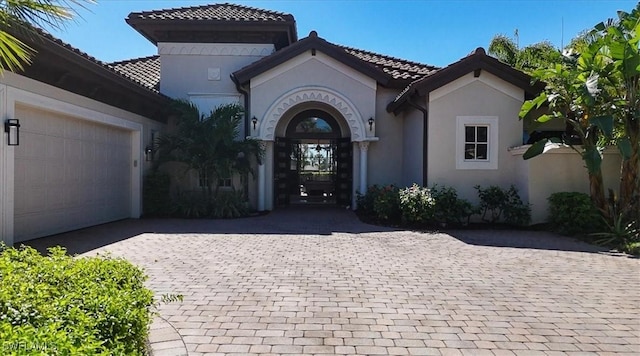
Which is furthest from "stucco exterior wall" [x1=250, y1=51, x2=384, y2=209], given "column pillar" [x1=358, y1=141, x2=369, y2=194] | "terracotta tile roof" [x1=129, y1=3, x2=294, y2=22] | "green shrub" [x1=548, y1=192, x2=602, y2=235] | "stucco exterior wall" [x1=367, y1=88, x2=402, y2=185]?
"green shrub" [x1=548, y1=192, x2=602, y2=235]

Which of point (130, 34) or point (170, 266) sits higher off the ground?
point (130, 34)

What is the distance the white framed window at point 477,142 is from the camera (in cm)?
1158

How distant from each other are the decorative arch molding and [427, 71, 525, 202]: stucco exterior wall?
9.55 feet

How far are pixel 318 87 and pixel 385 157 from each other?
3378 millimetres

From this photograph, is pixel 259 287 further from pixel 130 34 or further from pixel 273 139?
pixel 130 34

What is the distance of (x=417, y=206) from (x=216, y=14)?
10395 millimetres

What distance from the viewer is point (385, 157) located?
14.3 metres

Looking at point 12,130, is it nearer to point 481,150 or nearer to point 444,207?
point 444,207

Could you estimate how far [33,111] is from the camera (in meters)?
8.20

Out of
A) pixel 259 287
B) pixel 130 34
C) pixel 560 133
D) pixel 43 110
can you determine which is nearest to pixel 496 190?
pixel 560 133

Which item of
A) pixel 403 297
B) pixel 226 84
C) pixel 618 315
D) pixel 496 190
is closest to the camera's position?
pixel 618 315

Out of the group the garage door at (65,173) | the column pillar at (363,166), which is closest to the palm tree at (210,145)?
the garage door at (65,173)

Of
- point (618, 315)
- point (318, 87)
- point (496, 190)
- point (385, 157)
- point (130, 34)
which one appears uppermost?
point (130, 34)

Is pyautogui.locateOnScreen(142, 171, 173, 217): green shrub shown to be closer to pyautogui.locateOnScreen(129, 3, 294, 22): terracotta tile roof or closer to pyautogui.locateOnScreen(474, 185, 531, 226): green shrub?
pyautogui.locateOnScreen(129, 3, 294, 22): terracotta tile roof
